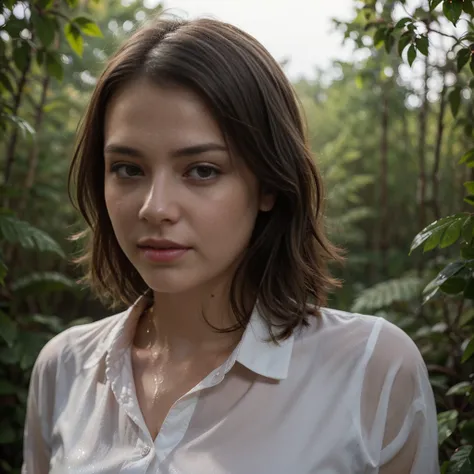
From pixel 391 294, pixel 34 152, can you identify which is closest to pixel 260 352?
pixel 391 294

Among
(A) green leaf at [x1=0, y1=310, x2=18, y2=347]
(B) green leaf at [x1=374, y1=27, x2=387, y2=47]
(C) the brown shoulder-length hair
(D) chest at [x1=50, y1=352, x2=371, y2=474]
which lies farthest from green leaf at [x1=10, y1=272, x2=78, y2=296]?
(B) green leaf at [x1=374, y1=27, x2=387, y2=47]

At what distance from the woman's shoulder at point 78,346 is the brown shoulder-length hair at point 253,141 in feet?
0.81

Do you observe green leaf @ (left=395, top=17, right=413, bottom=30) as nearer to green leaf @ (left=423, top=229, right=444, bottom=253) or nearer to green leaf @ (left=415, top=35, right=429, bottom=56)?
green leaf @ (left=415, top=35, right=429, bottom=56)

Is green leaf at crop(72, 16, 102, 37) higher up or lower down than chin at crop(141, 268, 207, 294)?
higher up

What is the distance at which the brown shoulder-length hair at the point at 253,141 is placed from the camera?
5.07ft

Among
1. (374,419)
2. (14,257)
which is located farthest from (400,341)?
(14,257)

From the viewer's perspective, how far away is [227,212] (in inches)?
61.6

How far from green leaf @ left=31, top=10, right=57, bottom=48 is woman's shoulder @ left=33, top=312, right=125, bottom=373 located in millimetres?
741

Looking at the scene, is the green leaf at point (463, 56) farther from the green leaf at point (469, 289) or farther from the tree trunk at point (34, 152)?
the tree trunk at point (34, 152)

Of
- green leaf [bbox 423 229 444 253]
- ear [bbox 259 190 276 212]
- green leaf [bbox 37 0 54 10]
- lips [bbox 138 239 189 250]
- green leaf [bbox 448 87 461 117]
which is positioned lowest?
green leaf [bbox 423 229 444 253]

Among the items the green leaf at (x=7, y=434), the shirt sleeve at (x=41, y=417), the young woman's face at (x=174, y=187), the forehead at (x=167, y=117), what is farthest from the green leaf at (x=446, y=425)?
the green leaf at (x=7, y=434)

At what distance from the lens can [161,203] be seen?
4.92 feet

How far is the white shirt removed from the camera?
4.94 feet

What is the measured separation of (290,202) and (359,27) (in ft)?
2.53
